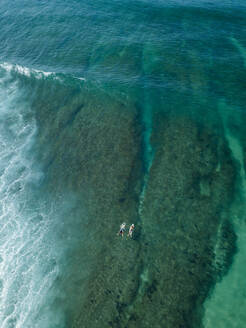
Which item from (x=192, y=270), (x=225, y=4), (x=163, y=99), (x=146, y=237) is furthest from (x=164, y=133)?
(x=225, y=4)

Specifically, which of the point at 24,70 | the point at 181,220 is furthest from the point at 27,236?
the point at 24,70

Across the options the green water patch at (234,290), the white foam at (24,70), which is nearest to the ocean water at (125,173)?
the green water patch at (234,290)

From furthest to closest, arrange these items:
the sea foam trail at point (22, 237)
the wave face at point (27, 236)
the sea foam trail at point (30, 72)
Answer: the sea foam trail at point (30, 72), the sea foam trail at point (22, 237), the wave face at point (27, 236)

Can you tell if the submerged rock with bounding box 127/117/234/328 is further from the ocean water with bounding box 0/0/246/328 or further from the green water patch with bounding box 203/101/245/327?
the green water patch with bounding box 203/101/245/327

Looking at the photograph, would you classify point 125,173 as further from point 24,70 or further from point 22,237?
point 24,70

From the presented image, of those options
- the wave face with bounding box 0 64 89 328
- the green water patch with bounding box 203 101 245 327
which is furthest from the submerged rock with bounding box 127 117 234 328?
the wave face with bounding box 0 64 89 328

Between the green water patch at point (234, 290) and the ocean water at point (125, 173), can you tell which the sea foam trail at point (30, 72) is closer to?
the ocean water at point (125, 173)
